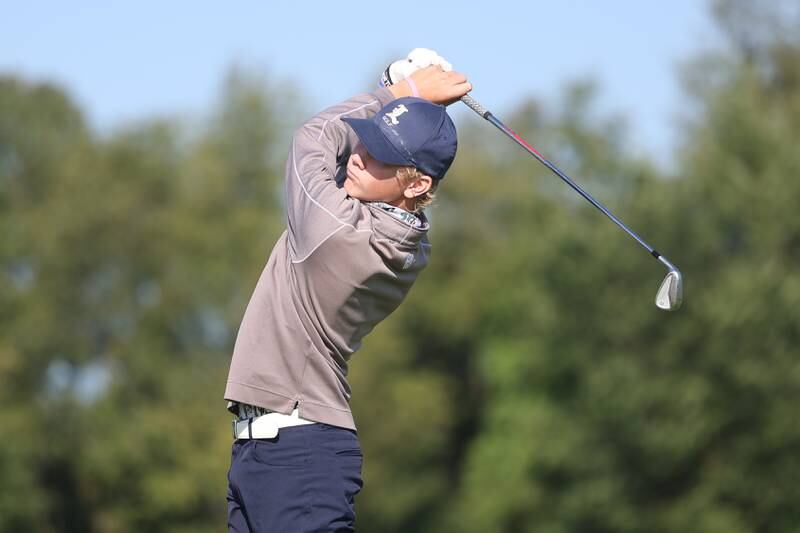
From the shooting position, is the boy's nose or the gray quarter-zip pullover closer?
the gray quarter-zip pullover

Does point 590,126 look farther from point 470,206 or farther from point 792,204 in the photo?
point 792,204

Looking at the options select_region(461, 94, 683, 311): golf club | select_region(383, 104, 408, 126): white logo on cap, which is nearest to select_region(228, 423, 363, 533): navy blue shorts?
select_region(383, 104, 408, 126): white logo on cap

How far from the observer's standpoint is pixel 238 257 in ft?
111

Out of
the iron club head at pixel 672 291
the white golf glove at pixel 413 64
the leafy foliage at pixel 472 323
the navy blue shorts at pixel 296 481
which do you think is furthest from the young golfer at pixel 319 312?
the leafy foliage at pixel 472 323

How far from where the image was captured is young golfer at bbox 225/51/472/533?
168 inches

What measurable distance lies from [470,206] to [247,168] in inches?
245

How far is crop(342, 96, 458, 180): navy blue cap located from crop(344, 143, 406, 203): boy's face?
0.28 feet

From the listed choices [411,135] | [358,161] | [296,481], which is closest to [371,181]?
[358,161]

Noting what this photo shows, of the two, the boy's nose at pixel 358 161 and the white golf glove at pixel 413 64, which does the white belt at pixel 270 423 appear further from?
the white golf glove at pixel 413 64

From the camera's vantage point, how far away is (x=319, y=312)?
4332 millimetres

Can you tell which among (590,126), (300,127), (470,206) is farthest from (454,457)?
(300,127)

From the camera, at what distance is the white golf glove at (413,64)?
4.82 m

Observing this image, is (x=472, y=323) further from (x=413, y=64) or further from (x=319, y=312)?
(x=319, y=312)

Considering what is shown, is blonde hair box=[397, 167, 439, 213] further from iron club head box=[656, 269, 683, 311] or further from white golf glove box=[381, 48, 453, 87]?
iron club head box=[656, 269, 683, 311]
